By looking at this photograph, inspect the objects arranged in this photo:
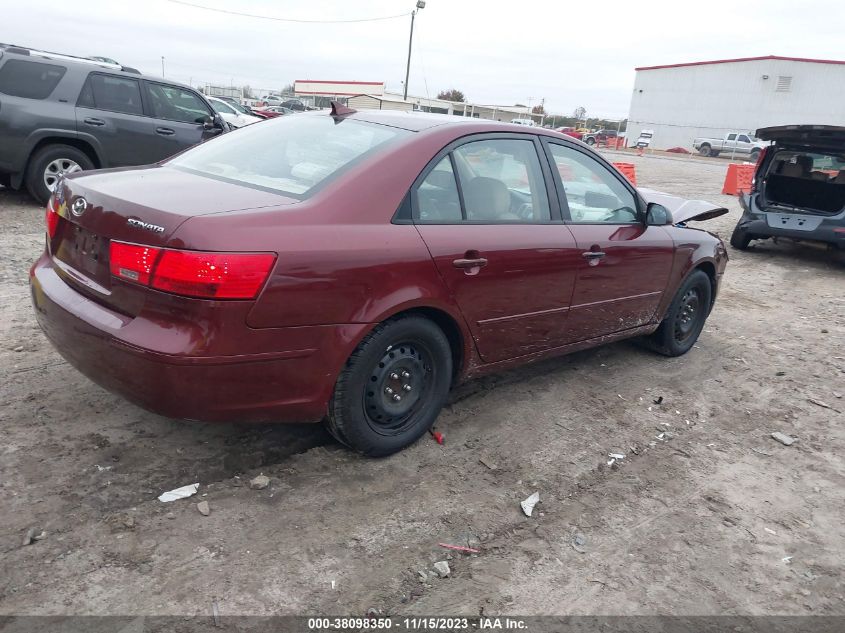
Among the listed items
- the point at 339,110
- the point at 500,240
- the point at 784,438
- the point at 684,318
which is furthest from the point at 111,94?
the point at 784,438

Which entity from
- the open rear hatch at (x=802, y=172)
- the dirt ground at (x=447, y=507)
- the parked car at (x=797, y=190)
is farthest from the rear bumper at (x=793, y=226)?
the dirt ground at (x=447, y=507)

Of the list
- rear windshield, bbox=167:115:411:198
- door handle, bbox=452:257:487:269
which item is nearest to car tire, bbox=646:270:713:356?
door handle, bbox=452:257:487:269

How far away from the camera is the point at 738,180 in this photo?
18.6m

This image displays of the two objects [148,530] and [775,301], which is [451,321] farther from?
[775,301]

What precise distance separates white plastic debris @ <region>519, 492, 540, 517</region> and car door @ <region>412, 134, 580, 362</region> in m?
0.82

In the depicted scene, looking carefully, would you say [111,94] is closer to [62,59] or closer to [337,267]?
[62,59]

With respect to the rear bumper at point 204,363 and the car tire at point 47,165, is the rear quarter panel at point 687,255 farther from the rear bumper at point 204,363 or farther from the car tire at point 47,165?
the car tire at point 47,165

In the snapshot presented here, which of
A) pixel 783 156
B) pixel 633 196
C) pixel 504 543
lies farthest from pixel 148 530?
pixel 783 156

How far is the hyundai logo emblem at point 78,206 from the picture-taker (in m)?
2.94

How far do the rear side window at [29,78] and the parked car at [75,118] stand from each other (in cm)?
1

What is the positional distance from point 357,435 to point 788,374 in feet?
12.4

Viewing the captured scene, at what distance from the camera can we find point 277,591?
2459 mm

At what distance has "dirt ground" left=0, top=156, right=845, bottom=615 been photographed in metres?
2.52

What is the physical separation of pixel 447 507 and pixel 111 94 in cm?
808
